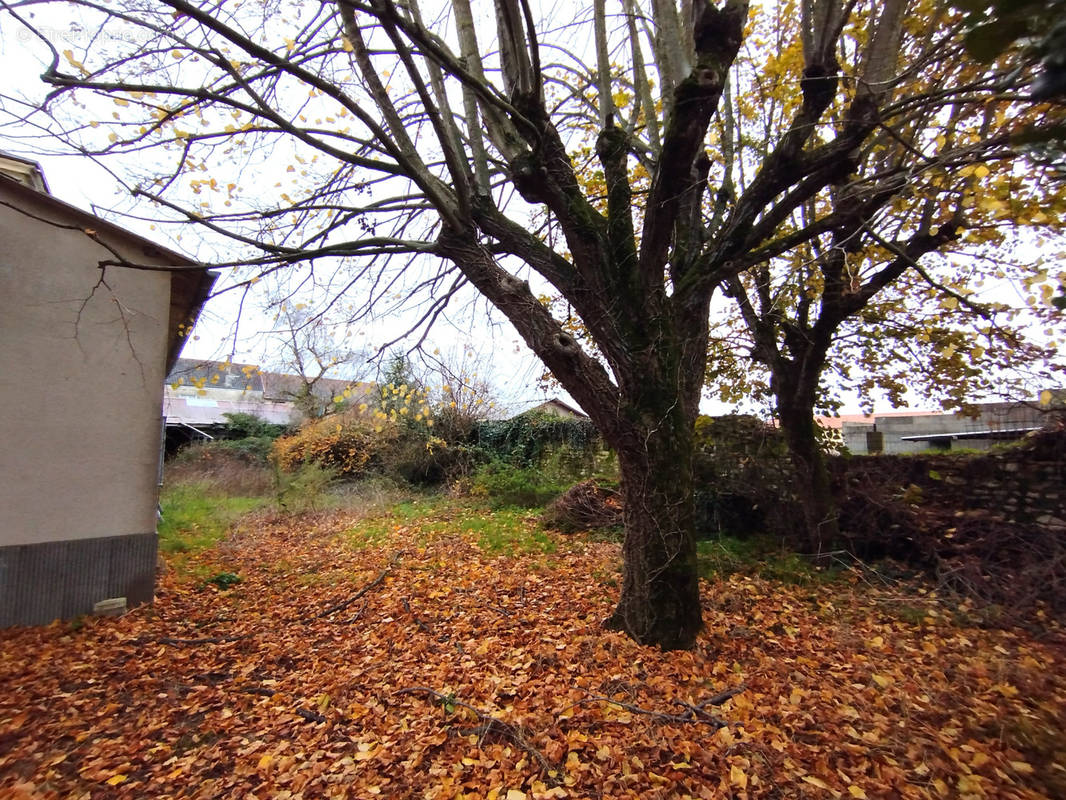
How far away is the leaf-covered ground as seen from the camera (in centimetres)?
283

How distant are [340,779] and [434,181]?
435 centimetres

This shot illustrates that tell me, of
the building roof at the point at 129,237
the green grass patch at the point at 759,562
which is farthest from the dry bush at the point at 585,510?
the building roof at the point at 129,237

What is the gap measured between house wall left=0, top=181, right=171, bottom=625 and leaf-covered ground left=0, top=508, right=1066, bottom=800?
0.56 meters

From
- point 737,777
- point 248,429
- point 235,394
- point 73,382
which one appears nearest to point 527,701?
point 737,777

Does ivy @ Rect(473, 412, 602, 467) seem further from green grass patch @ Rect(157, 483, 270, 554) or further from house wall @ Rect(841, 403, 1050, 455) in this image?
green grass patch @ Rect(157, 483, 270, 554)

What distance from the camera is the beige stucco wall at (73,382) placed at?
195 inches

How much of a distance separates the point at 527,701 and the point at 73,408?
532 cm

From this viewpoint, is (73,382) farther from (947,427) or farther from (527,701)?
(947,427)

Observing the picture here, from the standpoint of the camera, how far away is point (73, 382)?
5.29m

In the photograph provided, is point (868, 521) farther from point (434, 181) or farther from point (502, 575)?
point (434, 181)

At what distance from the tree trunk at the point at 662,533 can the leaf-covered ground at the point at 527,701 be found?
0.79 feet

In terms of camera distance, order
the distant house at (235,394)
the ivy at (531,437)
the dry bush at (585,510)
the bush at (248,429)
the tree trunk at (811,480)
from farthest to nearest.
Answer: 1. the bush at (248,429)
2. the ivy at (531,437)
3. the dry bush at (585,510)
4. the tree trunk at (811,480)
5. the distant house at (235,394)

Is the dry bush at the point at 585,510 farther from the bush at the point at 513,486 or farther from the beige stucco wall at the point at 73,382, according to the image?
the beige stucco wall at the point at 73,382

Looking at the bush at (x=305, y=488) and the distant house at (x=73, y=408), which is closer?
the distant house at (x=73, y=408)
